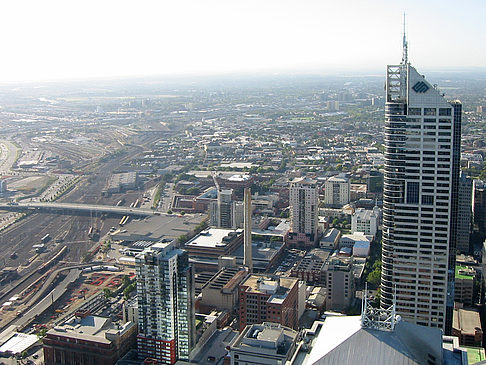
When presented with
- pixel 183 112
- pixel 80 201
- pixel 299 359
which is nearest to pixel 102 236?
pixel 80 201

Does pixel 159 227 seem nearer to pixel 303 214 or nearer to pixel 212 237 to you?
pixel 212 237

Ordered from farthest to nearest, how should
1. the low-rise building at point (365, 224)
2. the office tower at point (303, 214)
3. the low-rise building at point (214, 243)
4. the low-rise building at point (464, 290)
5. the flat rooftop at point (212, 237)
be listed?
the low-rise building at point (365, 224)
the office tower at point (303, 214)
the flat rooftop at point (212, 237)
the low-rise building at point (214, 243)
the low-rise building at point (464, 290)

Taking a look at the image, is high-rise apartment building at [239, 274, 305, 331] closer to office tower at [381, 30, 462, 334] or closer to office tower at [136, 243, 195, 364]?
office tower at [136, 243, 195, 364]

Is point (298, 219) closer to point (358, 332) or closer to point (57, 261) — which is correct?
point (57, 261)

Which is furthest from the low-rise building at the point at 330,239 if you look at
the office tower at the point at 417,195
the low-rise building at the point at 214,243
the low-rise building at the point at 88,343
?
the low-rise building at the point at 88,343

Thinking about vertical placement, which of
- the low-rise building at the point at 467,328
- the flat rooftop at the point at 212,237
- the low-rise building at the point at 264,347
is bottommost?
the low-rise building at the point at 467,328

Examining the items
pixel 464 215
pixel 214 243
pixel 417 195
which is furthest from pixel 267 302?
pixel 464 215

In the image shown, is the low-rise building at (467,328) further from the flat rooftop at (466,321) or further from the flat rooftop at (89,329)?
the flat rooftop at (89,329)
